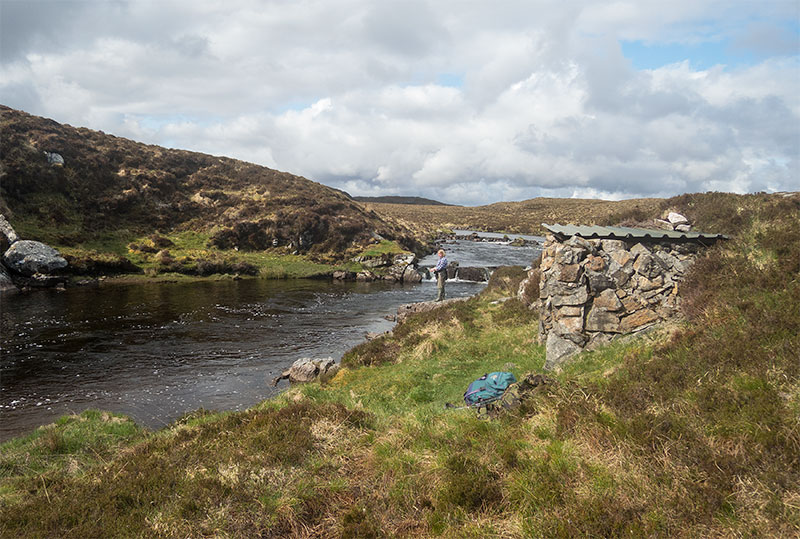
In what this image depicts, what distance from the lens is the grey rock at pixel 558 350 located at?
10.8 meters

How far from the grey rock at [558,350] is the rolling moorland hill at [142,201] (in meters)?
38.3

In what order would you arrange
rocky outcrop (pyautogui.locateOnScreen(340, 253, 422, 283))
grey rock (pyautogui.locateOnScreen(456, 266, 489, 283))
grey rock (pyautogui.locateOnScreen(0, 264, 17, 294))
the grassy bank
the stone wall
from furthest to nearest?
rocky outcrop (pyautogui.locateOnScreen(340, 253, 422, 283)) → grey rock (pyautogui.locateOnScreen(456, 266, 489, 283)) → grey rock (pyautogui.locateOnScreen(0, 264, 17, 294)) → the stone wall → the grassy bank

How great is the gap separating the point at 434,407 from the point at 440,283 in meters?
14.2

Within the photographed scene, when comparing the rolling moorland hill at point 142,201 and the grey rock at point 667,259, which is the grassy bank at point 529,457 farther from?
the rolling moorland hill at point 142,201

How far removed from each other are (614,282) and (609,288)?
0.65ft

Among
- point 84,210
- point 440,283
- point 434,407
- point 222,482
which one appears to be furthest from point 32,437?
point 84,210

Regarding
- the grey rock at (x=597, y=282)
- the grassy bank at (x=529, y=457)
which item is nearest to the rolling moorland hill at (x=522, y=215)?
the grey rock at (x=597, y=282)

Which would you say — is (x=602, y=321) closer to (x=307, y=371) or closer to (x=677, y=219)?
(x=677, y=219)

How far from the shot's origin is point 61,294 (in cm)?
2786

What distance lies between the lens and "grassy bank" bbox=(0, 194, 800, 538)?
15.8ft

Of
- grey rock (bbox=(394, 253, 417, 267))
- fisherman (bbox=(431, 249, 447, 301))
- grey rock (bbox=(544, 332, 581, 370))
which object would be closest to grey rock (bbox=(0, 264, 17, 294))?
fisherman (bbox=(431, 249, 447, 301))

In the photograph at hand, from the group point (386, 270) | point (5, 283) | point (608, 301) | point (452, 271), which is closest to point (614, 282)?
point (608, 301)

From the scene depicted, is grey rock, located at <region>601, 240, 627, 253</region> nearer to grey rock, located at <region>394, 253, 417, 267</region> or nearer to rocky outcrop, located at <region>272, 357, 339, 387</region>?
rocky outcrop, located at <region>272, 357, 339, 387</region>

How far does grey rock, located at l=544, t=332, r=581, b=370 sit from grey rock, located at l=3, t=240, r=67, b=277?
120 ft
